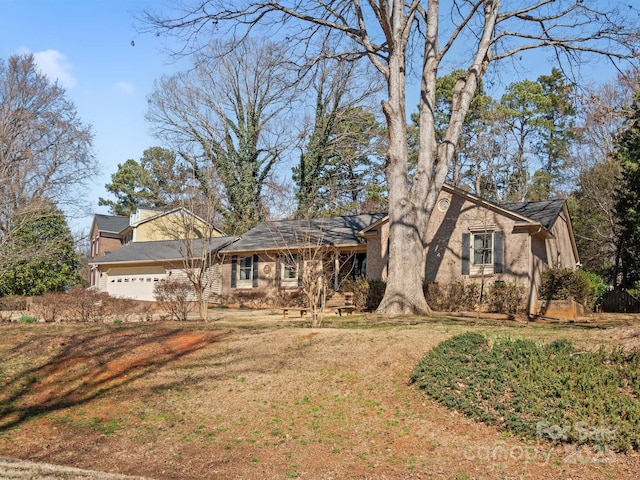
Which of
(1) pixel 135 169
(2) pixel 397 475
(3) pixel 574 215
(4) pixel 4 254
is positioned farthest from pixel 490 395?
(1) pixel 135 169

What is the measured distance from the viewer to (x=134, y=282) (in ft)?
110

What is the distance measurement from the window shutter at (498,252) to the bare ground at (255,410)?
855 centimetres

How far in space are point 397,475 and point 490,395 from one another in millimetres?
2259

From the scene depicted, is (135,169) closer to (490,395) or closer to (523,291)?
(523,291)

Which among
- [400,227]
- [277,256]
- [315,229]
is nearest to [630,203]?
[315,229]

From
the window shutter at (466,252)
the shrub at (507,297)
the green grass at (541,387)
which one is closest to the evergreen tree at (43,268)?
the window shutter at (466,252)

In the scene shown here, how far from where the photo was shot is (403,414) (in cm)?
845

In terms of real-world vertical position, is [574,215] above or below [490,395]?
above

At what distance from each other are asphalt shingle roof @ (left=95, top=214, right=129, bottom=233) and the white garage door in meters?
16.4

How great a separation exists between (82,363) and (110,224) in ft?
135

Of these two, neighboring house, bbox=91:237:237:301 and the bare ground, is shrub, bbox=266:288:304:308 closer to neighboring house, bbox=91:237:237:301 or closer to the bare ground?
neighboring house, bbox=91:237:237:301

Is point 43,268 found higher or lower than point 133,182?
lower

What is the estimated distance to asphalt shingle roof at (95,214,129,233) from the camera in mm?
49719

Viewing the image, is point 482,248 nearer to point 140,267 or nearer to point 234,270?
point 234,270
